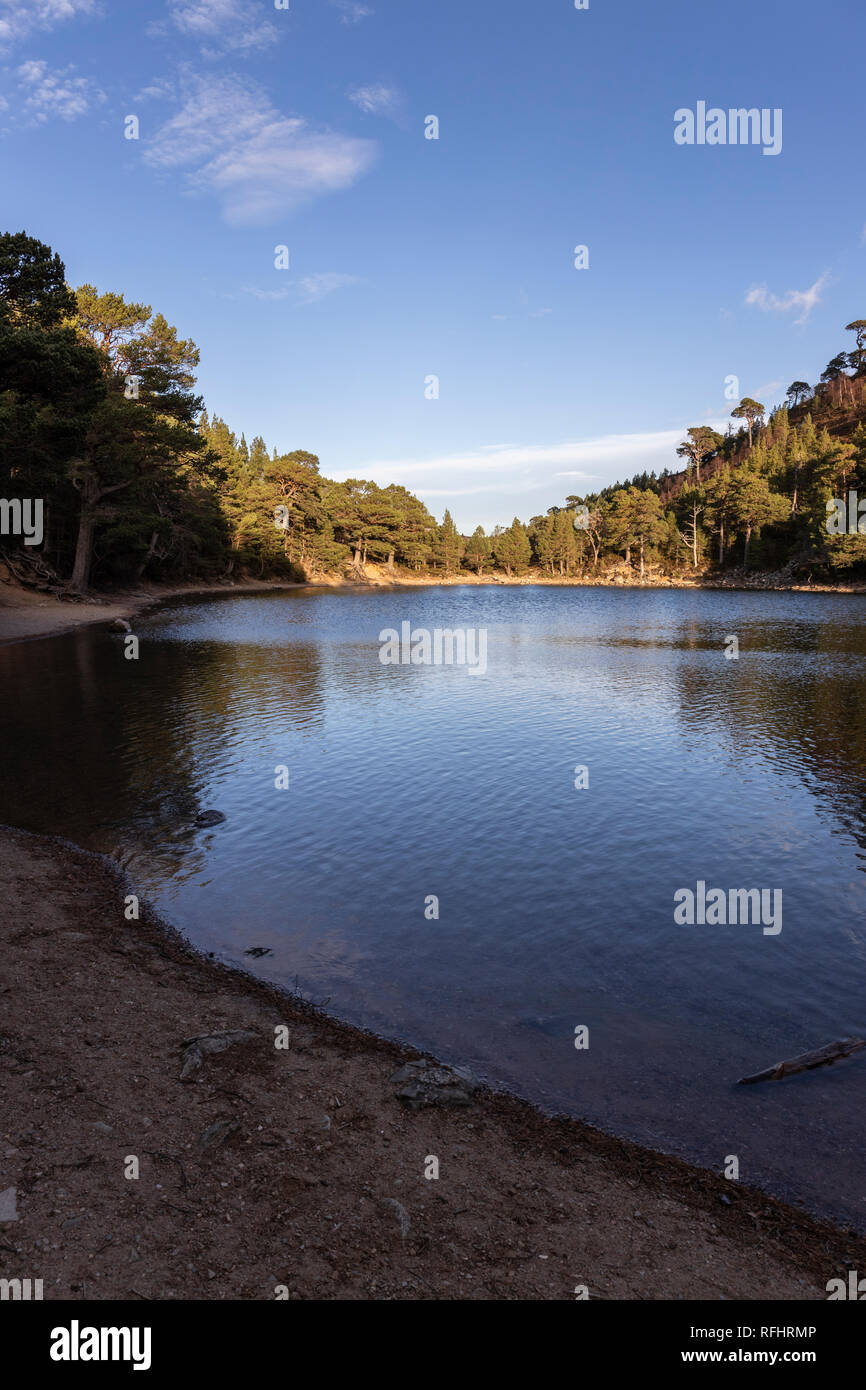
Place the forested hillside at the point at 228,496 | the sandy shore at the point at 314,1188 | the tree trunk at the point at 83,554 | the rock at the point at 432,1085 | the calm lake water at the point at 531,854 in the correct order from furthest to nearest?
the tree trunk at the point at 83,554, the forested hillside at the point at 228,496, the calm lake water at the point at 531,854, the rock at the point at 432,1085, the sandy shore at the point at 314,1188

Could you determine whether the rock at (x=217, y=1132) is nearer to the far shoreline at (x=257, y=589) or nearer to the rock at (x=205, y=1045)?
the rock at (x=205, y=1045)

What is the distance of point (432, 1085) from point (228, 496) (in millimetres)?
110635

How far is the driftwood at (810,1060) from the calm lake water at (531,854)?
0.48 feet

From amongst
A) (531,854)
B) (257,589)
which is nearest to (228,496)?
(257,589)

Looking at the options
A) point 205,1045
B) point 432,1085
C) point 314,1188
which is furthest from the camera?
point 205,1045

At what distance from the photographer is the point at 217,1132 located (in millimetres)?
7527

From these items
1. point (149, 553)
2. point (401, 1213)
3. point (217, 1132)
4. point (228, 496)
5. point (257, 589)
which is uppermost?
point (228, 496)

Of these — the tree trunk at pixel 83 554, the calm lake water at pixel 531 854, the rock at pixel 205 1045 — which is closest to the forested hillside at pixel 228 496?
the tree trunk at pixel 83 554

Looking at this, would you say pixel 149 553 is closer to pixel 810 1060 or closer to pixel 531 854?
pixel 531 854

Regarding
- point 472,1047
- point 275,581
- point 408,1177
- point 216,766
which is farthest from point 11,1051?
point 275,581

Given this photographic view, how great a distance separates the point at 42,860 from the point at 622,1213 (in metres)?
12.7

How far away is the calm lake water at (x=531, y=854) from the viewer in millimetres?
9602

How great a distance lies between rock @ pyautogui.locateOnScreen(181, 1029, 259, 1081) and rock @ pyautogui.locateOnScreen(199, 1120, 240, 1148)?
98 cm
